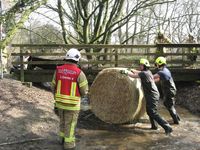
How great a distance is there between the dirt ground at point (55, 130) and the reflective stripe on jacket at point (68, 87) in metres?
0.99

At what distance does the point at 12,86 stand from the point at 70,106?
4153 millimetres

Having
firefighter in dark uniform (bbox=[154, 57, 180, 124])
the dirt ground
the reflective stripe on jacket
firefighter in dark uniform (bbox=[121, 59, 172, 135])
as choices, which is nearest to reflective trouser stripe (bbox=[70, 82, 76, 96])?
the reflective stripe on jacket

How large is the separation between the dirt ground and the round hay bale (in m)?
0.32

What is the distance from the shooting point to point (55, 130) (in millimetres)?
8031

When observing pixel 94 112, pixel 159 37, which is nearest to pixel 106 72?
pixel 94 112

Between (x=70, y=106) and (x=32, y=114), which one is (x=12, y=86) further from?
(x=70, y=106)

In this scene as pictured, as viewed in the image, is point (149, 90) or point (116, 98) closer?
point (149, 90)

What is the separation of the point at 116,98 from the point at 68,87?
8.88ft

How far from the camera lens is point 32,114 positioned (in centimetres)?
855

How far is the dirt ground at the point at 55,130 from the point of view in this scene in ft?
23.6

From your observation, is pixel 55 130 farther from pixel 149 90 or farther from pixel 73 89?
pixel 149 90

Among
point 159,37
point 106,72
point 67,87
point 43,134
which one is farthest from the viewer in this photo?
point 159,37

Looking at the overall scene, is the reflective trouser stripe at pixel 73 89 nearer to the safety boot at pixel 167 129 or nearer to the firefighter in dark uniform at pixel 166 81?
the safety boot at pixel 167 129

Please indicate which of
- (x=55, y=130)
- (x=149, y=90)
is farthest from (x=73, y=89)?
(x=149, y=90)
